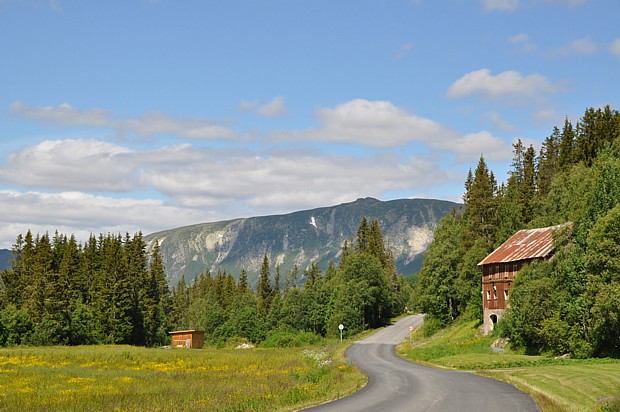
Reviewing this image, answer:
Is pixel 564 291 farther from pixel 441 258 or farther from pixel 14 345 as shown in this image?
pixel 14 345

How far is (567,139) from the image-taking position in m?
108

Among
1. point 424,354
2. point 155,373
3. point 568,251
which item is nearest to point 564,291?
point 568,251

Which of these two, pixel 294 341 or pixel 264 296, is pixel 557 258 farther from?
pixel 264 296

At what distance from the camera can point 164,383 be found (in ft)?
127

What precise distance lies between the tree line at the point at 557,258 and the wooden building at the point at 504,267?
478 centimetres

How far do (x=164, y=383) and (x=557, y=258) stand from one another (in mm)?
37060

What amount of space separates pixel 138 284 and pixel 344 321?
36.7m

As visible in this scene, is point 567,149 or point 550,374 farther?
point 567,149

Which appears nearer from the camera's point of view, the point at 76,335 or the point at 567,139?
the point at 76,335

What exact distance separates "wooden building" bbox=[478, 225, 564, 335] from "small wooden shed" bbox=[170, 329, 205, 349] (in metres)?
43.4

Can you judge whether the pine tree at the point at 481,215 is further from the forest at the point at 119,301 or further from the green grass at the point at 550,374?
the green grass at the point at 550,374

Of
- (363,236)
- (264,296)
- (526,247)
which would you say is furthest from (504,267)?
(264,296)

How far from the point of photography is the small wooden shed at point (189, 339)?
96938mm

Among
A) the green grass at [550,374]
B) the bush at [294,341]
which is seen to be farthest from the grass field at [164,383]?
the bush at [294,341]
